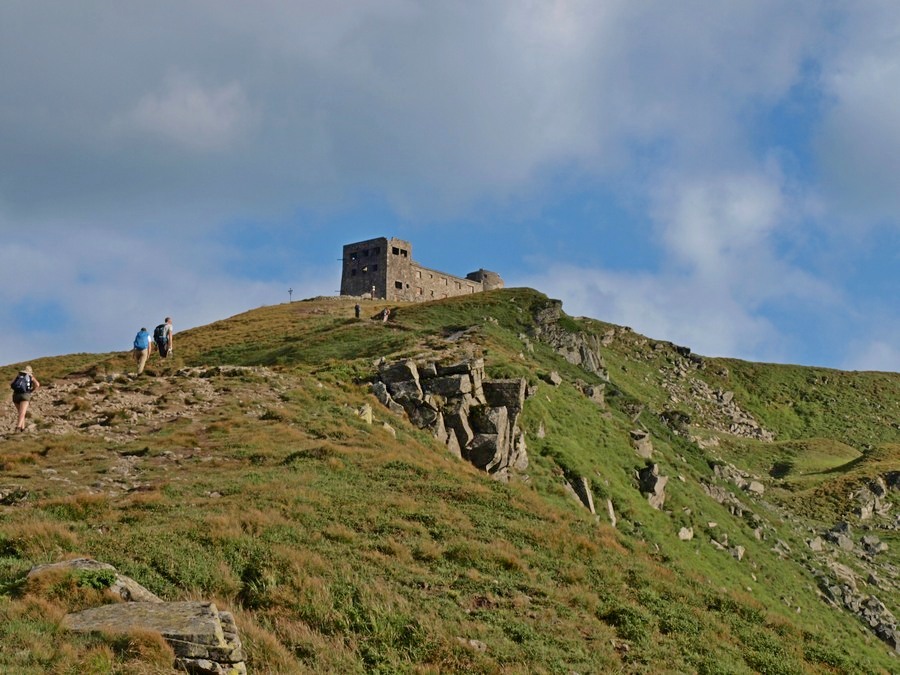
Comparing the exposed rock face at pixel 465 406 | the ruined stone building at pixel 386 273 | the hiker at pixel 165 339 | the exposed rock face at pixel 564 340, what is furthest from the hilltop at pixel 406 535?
the ruined stone building at pixel 386 273

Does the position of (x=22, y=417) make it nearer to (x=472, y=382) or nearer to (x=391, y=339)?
(x=472, y=382)

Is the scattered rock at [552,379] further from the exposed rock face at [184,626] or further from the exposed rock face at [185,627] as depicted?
the exposed rock face at [185,627]

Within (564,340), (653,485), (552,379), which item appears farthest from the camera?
(564,340)

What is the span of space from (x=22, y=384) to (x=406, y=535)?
615 inches

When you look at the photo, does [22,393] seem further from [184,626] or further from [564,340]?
[564,340]

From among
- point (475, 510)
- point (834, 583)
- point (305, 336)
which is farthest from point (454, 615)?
point (305, 336)

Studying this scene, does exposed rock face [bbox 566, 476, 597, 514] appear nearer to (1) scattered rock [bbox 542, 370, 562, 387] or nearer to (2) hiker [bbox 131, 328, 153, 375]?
(1) scattered rock [bbox 542, 370, 562, 387]

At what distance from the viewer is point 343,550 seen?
1591 cm

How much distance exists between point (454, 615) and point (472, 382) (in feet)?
69.1

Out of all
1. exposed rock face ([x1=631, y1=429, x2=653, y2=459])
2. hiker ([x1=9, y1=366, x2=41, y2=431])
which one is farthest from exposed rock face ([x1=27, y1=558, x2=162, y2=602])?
exposed rock face ([x1=631, y1=429, x2=653, y2=459])

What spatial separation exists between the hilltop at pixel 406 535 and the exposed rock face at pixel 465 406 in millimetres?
279

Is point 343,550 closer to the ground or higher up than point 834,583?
higher up

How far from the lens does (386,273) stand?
12094cm

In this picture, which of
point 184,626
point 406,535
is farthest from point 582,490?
point 184,626
